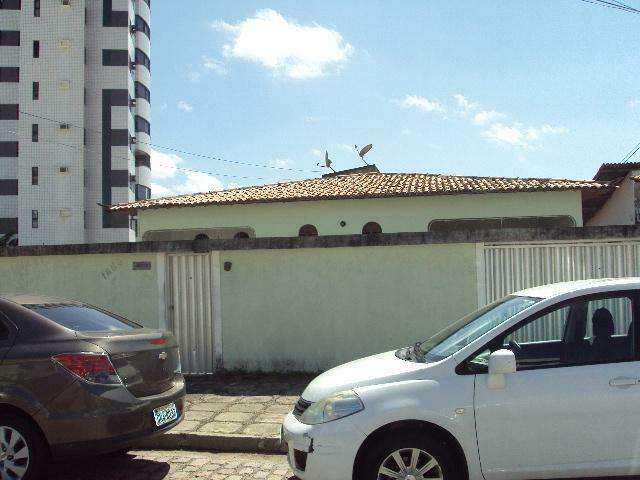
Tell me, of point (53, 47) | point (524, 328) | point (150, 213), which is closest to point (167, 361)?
point (524, 328)

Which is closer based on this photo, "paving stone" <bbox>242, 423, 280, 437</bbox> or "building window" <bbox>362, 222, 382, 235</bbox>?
"paving stone" <bbox>242, 423, 280, 437</bbox>

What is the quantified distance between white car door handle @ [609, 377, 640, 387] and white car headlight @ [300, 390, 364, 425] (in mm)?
1628

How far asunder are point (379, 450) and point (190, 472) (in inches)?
83.6

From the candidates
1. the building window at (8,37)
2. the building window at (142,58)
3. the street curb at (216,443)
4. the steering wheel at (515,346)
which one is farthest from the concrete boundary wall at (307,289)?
the building window at (142,58)

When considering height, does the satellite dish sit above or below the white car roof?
above

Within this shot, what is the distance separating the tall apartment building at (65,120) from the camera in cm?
4134

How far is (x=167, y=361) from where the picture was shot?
→ 5.23 m

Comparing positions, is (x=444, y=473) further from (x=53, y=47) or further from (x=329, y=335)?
(x=53, y=47)

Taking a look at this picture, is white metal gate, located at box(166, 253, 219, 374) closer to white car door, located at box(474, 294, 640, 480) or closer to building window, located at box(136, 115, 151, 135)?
white car door, located at box(474, 294, 640, 480)

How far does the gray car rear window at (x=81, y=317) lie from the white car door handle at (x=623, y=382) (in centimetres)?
394

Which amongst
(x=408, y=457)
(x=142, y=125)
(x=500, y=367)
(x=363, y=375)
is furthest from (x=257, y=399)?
(x=142, y=125)

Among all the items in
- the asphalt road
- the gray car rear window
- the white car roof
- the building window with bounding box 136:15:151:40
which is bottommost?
the asphalt road

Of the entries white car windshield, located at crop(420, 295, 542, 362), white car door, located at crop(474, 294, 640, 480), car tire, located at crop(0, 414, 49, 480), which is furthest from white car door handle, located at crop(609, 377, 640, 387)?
car tire, located at crop(0, 414, 49, 480)

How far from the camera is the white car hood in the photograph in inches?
160
